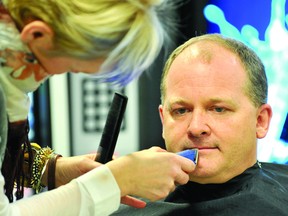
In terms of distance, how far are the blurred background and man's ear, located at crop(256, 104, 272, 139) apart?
0.95 metres

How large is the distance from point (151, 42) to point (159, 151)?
36 cm

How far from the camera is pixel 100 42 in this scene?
46.8 inches

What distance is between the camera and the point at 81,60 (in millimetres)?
1225

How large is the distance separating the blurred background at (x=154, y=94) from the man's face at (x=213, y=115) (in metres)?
0.90

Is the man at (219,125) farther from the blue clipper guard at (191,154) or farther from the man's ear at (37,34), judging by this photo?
the man's ear at (37,34)

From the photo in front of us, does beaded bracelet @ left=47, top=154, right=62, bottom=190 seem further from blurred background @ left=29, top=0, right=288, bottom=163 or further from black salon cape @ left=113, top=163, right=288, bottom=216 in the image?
blurred background @ left=29, top=0, right=288, bottom=163

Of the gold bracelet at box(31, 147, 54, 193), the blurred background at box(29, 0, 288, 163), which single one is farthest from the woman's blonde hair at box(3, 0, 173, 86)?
the blurred background at box(29, 0, 288, 163)

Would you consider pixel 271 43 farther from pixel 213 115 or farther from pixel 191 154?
pixel 191 154

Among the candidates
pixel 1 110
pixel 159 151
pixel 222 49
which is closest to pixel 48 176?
pixel 159 151

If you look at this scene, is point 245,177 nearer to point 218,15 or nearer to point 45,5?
→ point 45,5

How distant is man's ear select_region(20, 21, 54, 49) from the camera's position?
1.17 metres

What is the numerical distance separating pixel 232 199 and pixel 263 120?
0.32m

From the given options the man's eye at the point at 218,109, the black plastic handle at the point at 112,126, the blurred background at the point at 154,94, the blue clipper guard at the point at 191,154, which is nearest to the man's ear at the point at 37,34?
the black plastic handle at the point at 112,126

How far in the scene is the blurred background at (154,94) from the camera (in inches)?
117
